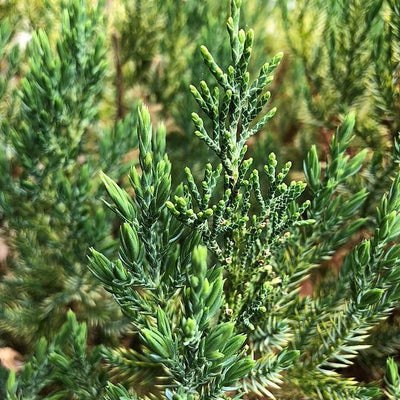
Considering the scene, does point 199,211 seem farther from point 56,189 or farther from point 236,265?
point 56,189

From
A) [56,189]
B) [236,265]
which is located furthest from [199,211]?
[56,189]

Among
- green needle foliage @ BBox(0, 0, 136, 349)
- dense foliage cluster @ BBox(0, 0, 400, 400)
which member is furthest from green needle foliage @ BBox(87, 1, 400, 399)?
green needle foliage @ BBox(0, 0, 136, 349)

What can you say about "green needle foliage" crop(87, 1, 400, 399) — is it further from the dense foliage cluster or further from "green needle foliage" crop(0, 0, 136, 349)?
"green needle foliage" crop(0, 0, 136, 349)

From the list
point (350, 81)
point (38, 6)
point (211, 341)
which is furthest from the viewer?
point (38, 6)

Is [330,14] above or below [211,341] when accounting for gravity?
above

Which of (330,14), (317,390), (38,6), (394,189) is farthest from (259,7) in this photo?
(317,390)

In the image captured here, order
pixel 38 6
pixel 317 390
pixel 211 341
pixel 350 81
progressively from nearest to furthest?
1. pixel 211 341
2. pixel 317 390
3. pixel 350 81
4. pixel 38 6

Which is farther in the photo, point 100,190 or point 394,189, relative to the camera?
point 100,190

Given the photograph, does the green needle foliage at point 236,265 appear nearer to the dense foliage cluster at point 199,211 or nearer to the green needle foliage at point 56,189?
the dense foliage cluster at point 199,211

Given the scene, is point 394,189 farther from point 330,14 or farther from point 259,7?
point 259,7
